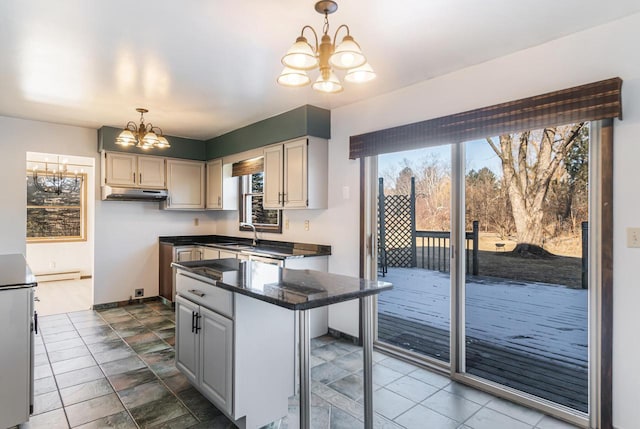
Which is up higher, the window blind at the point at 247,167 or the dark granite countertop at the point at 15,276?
the window blind at the point at 247,167

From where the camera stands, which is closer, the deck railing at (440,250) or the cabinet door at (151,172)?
the deck railing at (440,250)

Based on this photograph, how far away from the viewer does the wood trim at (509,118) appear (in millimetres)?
2104

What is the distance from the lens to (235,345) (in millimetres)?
2047

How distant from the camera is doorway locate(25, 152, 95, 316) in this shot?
21.1 ft

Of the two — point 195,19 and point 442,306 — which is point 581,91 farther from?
point 195,19

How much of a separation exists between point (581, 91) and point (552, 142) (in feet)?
1.32

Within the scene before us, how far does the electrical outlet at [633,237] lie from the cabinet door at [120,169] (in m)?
5.14

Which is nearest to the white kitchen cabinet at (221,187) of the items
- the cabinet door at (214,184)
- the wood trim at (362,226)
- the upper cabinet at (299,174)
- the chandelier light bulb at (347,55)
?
the cabinet door at (214,184)

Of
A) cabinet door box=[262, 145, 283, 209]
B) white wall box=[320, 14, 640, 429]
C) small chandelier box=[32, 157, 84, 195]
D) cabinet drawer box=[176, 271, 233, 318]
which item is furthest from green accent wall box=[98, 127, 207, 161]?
white wall box=[320, 14, 640, 429]

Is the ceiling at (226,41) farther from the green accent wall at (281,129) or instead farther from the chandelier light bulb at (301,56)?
the chandelier light bulb at (301,56)

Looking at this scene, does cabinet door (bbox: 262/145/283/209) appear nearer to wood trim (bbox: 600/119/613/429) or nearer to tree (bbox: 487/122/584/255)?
tree (bbox: 487/122/584/255)

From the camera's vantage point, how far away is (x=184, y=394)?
2.59 meters

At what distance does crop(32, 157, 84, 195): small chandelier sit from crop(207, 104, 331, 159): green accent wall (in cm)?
372

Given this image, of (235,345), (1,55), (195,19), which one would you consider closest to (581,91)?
(195,19)
